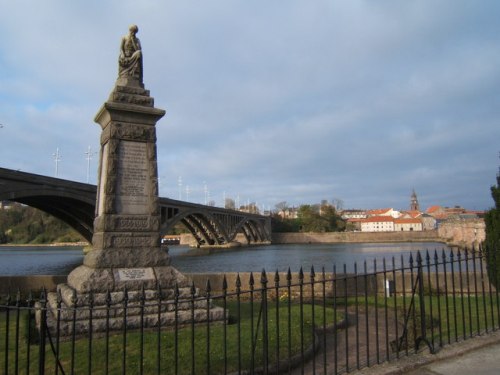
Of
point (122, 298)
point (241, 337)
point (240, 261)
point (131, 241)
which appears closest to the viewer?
point (241, 337)

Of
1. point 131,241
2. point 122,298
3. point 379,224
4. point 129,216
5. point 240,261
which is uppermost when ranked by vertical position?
point 379,224

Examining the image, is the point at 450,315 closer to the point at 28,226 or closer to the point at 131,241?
the point at 131,241

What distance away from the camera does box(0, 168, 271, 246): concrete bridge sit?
3281 centimetres

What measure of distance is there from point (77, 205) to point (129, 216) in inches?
1342

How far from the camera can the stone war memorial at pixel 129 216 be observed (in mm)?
7734

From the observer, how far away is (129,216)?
845 cm

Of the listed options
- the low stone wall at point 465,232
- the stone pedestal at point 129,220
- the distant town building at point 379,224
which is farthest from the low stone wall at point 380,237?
the stone pedestal at point 129,220

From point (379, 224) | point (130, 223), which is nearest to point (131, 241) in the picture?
point (130, 223)

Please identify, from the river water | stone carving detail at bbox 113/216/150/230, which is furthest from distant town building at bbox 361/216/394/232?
stone carving detail at bbox 113/216/150/230

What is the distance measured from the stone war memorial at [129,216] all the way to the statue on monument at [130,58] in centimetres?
2

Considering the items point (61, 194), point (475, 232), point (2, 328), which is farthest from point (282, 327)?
point (475, 232)

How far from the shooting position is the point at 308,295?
1338 centimetres

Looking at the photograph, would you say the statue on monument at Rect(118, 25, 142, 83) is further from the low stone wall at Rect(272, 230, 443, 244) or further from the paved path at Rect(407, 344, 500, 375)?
the low stone wall at Rect(272, 230, 443, 244)

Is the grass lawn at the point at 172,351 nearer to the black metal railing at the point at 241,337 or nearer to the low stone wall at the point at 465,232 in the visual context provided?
the black metal railing at the point at 241,337
